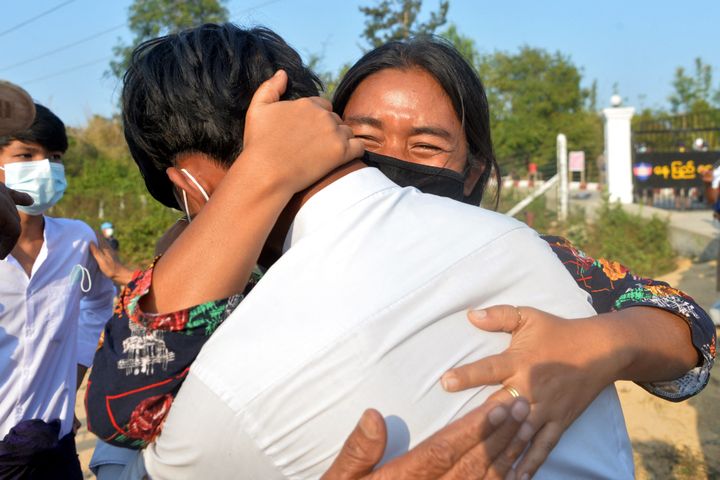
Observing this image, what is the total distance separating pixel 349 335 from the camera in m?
0.88

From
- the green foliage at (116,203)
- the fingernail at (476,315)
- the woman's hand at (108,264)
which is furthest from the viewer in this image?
the green foliage at (116,203)

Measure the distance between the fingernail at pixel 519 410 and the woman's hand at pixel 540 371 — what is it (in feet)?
0.11

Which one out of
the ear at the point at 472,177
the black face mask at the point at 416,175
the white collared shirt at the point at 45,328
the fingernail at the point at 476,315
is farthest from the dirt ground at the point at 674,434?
the fingernail at the point at 476,315

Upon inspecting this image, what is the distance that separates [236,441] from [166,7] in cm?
3721

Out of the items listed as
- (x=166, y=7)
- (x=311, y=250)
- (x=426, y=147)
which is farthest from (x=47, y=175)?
(x=166, y=7)

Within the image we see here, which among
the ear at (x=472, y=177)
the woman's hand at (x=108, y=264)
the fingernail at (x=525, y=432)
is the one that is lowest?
the woman's hand at (x=108, y=264)

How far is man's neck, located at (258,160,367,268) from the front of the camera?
105cm

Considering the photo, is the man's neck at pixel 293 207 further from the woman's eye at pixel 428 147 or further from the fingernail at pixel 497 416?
the woman's eye at pixel 428 147

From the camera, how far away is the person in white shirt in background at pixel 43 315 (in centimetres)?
254

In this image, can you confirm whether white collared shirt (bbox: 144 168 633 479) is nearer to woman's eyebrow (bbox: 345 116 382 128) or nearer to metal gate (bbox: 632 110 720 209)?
woman's eyebrow (bbox: 345 116 382 128)

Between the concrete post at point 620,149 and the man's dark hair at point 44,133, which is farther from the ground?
the man's dark hair at point 44,133

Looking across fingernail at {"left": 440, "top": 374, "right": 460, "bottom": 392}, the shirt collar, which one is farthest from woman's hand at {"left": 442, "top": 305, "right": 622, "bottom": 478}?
the shirt collar

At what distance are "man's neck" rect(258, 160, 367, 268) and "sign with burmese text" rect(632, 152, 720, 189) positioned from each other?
12.9 metres

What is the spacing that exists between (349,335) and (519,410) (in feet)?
0.91
